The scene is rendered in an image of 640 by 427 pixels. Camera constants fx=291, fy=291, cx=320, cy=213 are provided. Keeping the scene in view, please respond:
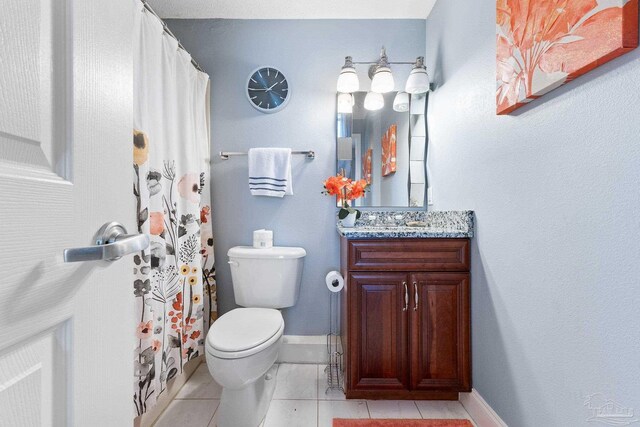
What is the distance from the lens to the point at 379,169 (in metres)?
1.95

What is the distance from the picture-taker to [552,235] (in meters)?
0.93

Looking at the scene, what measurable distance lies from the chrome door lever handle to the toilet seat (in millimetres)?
931

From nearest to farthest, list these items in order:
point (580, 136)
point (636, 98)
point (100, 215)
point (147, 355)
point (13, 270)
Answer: point (13, 270)
point (100, 215)
point (636, 98)
point (580, 136)
point (147, 355)

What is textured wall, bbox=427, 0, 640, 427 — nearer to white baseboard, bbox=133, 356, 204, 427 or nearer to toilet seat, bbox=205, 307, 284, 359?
toilet seat, bbox=205, 307, 284, 359

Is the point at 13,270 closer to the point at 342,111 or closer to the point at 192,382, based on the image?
the point at 192,382

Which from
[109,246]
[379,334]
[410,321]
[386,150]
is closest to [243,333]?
[379,334]

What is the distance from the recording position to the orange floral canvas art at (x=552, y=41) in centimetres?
70

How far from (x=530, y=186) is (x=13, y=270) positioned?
1.29 meters

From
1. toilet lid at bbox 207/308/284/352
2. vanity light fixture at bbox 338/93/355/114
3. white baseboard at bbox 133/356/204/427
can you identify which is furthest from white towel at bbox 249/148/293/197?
white baseboard at bbox 133/356/204/427

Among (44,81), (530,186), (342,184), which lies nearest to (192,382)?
(342,184)

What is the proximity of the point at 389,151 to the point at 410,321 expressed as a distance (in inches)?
43.1

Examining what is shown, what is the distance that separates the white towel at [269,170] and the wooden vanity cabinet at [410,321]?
75 centimetres

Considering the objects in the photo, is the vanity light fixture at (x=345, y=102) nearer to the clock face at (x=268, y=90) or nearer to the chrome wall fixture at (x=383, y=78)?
the chrome wall fixture at (x=383, y=78)

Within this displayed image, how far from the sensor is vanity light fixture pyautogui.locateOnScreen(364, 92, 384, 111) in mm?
1933
